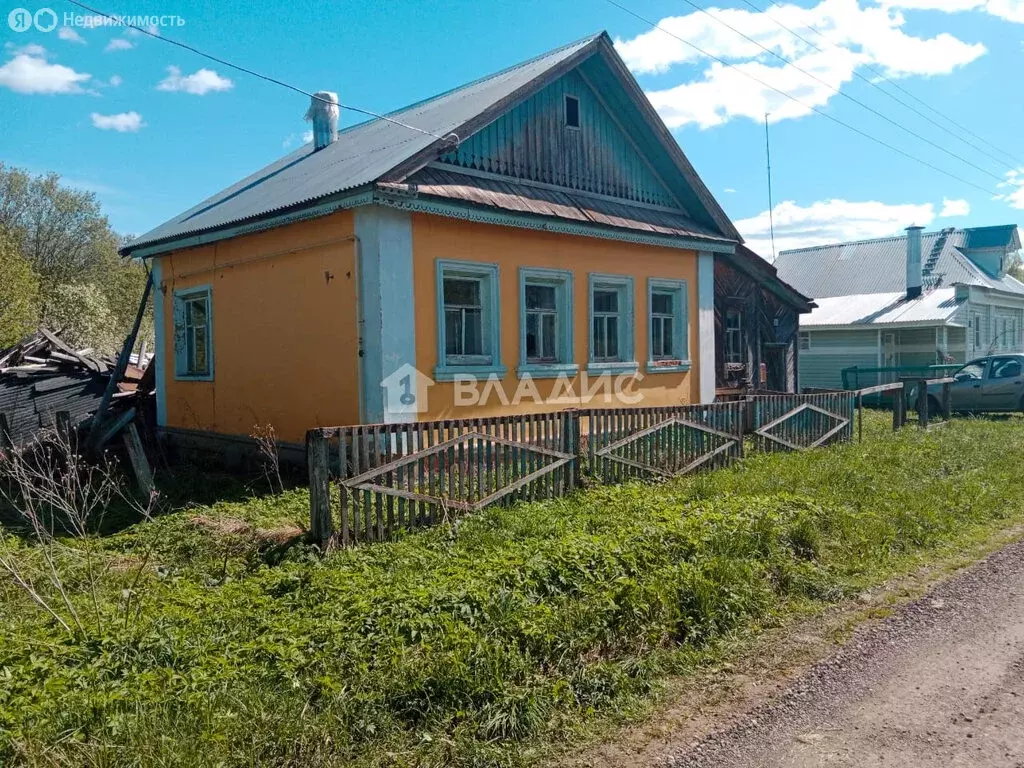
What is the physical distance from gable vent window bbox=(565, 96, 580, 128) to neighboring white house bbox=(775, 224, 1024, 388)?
692 inches

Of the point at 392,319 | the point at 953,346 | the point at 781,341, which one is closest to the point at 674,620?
the point at 392,319

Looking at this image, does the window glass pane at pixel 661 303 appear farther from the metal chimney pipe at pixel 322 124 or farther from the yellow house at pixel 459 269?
the metal chimney pipe at pixel 322 124

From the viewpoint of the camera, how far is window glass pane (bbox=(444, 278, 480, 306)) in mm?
10133

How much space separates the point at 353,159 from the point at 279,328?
2.69 metres

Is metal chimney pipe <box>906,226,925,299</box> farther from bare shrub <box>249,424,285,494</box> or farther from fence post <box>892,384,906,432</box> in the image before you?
bare shrub <box>249,424,285,494</box>

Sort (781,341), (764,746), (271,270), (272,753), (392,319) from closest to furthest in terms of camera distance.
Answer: (272,753) < (764,746) < (392,319) < (271,270) < (781,341)

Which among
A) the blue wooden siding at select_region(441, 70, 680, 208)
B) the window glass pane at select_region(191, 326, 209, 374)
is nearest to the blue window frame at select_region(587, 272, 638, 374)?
the blue wooden siding at select_region(441, 70, 680, 208)

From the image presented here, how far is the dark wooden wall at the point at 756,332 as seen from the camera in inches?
601

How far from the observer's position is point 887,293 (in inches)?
1112

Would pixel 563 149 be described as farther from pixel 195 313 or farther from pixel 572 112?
pixel 195 313

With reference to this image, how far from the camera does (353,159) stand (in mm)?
10906

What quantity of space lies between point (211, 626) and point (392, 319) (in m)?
5.36

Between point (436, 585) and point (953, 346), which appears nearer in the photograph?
point (436, 585)

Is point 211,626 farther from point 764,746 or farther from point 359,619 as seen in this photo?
point 764,746
